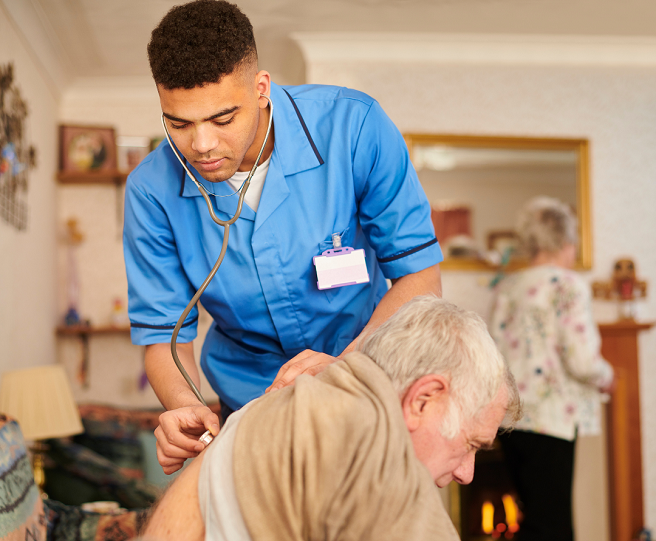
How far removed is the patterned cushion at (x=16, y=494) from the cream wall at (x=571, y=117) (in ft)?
7.63

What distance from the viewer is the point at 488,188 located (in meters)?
3.47

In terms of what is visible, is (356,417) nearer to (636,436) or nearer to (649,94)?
(636,436)

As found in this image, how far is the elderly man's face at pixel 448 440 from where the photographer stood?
0.85 meters

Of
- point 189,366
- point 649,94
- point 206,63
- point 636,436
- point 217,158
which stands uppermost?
point 649,94

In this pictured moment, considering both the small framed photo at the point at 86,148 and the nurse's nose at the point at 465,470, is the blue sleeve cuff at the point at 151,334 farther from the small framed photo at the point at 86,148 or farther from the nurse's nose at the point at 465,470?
the small framed photo at the point at 86,148

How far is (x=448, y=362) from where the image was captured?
33.5 inches

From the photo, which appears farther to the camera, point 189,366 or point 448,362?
point 189,366

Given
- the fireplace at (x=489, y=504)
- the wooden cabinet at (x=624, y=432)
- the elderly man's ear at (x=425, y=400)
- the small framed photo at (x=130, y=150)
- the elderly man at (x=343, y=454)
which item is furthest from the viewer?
the small framed photo at (x=130, y=150)

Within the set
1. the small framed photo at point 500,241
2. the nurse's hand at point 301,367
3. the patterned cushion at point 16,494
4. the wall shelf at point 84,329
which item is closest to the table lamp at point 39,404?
the patterned cushion at point 16,494

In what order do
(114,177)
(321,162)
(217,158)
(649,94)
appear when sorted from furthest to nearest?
(114,177) → (649,94) → (321,162) → (217,158)

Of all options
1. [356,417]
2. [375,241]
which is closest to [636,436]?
[375,241]

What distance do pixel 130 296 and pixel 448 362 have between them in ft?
2.40

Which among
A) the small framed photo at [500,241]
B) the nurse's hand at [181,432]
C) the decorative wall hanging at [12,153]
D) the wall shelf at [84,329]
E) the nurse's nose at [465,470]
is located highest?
the decorative wall hanging at [12,153]

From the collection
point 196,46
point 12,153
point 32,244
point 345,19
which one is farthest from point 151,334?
point 345,19
